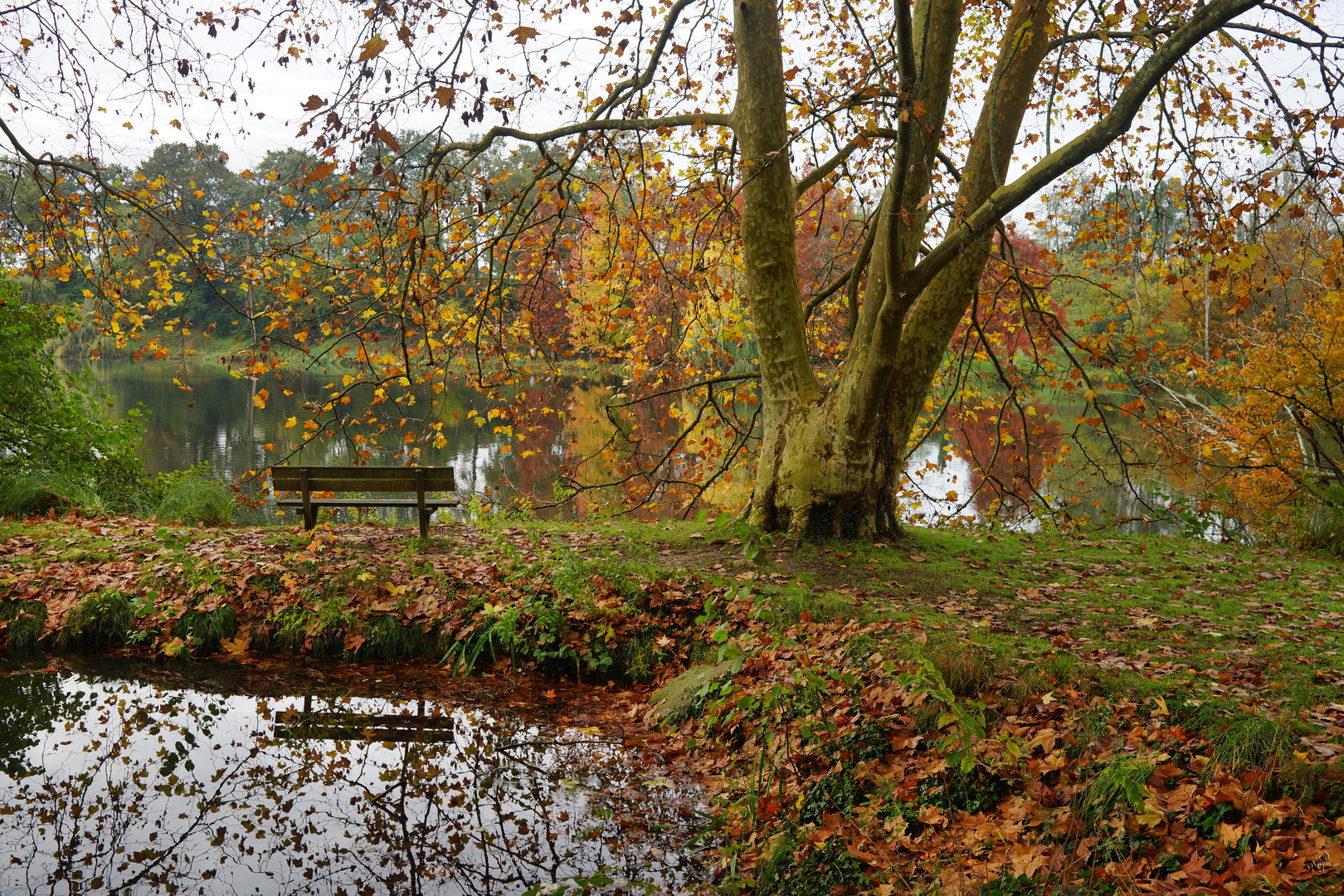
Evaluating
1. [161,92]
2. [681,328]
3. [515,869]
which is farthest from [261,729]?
[681,328]

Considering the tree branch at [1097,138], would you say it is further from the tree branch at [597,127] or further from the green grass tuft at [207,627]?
the green grass tuft at [207,627]

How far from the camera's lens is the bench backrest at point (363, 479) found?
27.4 ft

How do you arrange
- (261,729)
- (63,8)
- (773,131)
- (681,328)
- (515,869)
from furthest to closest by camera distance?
(681,328), (773,131), (63,8), (261,729), (515,869)

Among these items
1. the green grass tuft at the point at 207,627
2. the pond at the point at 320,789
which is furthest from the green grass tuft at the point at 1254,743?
the green grass tuft at the point at 207,627

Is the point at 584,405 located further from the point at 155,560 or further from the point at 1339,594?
the point at 1339,594

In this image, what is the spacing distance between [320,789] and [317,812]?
312 mm

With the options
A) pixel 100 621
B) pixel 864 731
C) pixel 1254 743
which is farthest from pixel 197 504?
pixel 1254 743

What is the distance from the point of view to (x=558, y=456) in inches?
848

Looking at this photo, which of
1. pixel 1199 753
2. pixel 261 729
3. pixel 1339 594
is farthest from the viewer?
pixel 1339 594

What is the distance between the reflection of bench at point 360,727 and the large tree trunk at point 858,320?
346cm

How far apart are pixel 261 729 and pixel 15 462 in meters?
7.95

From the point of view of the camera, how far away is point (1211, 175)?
6723 mm

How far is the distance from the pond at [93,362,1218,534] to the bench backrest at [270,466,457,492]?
330 cm

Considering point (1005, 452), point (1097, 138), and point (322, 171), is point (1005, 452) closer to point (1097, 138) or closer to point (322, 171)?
point (1097, 138)
